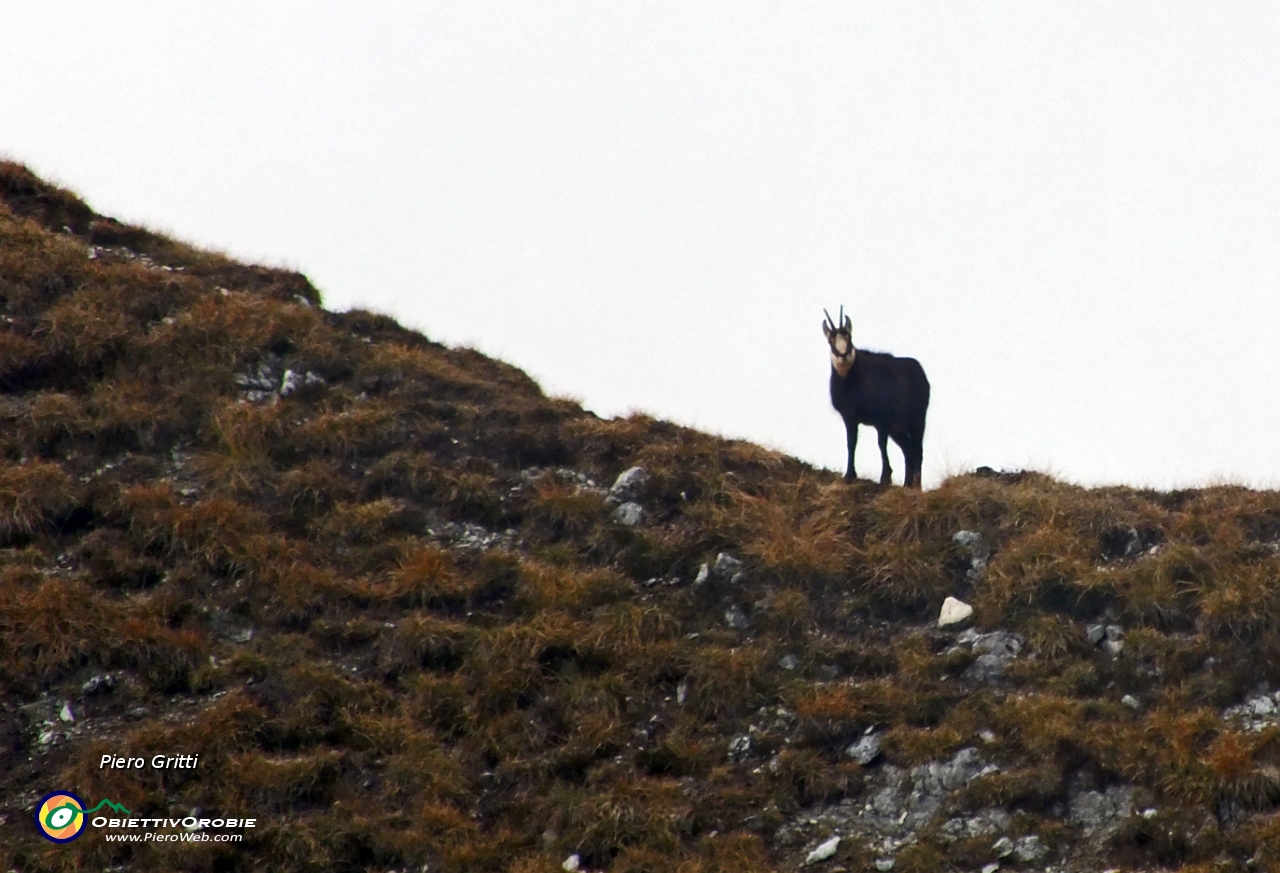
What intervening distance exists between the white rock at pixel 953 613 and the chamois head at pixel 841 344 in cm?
408

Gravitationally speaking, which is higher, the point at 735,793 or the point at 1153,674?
the point at 1153,674

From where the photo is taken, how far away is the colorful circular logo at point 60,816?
34.5 feet

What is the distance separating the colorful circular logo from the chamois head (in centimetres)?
942

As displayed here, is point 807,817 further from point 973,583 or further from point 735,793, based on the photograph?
point 973,583

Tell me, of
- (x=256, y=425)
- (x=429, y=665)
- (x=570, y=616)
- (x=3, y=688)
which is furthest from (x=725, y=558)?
(x=3, y=688)

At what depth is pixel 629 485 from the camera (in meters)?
15.0

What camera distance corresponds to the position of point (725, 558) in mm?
13820

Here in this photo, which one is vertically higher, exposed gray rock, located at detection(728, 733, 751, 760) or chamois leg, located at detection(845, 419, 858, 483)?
chamois leg, located at detection(845, 419, 858, 483)

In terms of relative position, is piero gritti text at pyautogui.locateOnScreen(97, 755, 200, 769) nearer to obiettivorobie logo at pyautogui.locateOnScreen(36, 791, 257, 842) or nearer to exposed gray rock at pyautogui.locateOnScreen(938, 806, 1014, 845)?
obiettivorobie logo at pyautogui.locateOnScreen(36, 791, 257, 842)

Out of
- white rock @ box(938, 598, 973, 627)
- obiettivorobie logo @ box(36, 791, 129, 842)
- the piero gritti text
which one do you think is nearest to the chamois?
white rock @ box(938, 598, 973, 627)

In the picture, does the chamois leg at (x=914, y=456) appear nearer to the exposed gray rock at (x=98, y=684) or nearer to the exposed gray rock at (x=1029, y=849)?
the exposed gray rock at (x=1029, y=849)

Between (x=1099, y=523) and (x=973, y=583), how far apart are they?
58.9 inches

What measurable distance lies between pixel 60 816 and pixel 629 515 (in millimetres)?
6213

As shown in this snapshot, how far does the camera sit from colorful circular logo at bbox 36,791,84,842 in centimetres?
1051
